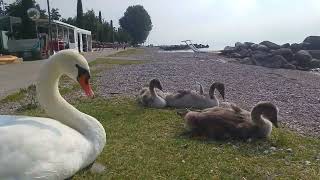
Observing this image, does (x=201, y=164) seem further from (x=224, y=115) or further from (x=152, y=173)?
(x=224, y=115)

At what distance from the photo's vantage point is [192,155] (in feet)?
23.0

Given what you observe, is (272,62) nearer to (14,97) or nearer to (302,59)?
(302,59)

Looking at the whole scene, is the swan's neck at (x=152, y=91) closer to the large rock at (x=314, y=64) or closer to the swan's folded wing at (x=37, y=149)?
the swan's folded wing at (x=37, y=149)

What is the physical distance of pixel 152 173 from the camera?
6.17 meters

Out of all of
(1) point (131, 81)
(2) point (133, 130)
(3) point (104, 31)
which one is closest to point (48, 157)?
Result: (2) point (133, 130)

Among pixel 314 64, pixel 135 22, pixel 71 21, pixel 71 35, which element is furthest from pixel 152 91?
pixel 135 22

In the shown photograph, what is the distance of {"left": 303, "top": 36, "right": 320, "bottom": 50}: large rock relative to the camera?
72713mm

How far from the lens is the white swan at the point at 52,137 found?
4.86m

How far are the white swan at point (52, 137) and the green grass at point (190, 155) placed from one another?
556 millimetres

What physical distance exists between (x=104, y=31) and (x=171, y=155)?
9856 centimetres

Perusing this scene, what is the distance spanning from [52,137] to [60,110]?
91 cm

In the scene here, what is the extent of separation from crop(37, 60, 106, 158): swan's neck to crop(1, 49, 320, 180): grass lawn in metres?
0.55

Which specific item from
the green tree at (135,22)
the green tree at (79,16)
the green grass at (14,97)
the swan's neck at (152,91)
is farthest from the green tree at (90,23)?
the swan's neck at (152,91)

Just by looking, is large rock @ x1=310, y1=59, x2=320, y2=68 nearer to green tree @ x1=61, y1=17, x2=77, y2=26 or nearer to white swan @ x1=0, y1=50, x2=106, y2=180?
white swan @ x1=0, y1=50, x2=106, y2=180
